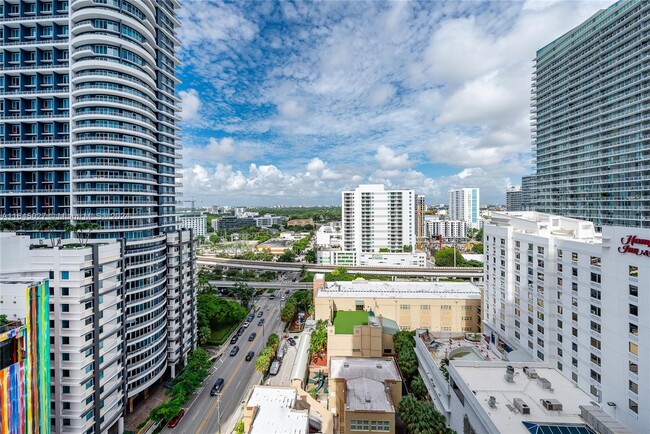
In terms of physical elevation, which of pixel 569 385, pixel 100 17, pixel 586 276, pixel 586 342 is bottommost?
pixel 569 385

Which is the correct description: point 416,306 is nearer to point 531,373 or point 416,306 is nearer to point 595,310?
point 531,373

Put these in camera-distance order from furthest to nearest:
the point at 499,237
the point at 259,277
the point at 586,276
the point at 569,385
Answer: the point at 259,277, the point at 499,237, the point at 586,276, the point at 569,385

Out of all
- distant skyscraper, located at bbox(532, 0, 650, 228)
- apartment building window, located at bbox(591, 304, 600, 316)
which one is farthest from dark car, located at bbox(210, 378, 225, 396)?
distant skyscraper, located at bbox(532, 0, 650, 228)

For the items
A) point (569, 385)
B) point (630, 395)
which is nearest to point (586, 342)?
point (569, 385)

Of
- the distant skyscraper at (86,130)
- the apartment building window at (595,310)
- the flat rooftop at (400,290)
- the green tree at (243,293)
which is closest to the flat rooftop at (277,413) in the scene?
the distant skyscraper at (86,130)

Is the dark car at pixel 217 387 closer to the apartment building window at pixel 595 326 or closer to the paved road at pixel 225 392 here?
the paved road at pixel 225 392

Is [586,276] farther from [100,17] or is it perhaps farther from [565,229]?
[100,17]
